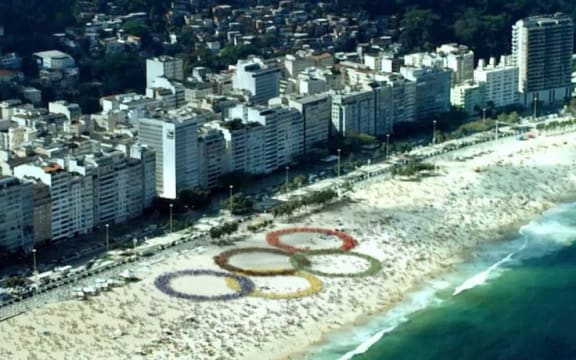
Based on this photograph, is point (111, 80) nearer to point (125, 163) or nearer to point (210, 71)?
point (210, 71)

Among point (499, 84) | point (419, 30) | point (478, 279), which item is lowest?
point (478, 279)

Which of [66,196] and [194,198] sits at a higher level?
[66,196]

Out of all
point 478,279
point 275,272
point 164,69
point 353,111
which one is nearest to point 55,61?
point 164,69

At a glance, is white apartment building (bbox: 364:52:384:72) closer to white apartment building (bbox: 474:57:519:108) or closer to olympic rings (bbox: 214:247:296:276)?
white apartment building (bbox: 474:57:519:108)

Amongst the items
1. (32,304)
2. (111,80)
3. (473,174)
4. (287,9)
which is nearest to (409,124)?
(473,174)

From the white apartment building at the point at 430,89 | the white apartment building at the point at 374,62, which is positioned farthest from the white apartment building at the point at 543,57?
the white apartment building at the point at 374,62

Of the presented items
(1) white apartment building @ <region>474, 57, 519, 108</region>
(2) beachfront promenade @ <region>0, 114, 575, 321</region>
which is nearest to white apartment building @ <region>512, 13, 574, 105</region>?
(1) white apartment building @ <region>474, 57, 519, 108</region>

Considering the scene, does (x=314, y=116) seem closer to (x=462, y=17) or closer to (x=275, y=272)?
(x=275, y=272)
